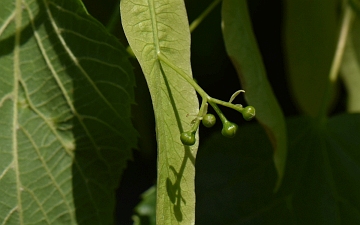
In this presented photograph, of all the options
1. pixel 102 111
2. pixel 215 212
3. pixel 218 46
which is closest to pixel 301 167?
Result: pixel 215 212

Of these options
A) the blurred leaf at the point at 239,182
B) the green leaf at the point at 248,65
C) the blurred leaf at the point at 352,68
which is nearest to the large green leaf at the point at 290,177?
the blurred leaf at the point at 239,182

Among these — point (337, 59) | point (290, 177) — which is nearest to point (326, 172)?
point (290, 177)

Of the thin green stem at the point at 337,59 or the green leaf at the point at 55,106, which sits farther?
the thin green stem at the point at 337,59

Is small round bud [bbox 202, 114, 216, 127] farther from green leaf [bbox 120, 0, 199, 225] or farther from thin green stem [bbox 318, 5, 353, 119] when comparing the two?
thin green stem [bbox 318, 5, 353, 119]

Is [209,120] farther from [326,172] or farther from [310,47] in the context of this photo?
[310,47]

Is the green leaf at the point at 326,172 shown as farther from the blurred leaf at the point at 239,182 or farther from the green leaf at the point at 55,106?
the green leaf at the point at 55,106

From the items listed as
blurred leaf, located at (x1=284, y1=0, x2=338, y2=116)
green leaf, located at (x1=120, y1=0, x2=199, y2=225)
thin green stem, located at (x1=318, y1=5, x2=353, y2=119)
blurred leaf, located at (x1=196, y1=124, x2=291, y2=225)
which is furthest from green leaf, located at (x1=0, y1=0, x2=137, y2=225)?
blurred leaf, located at (x1=284, y1=0, x2=338, y2=116)
